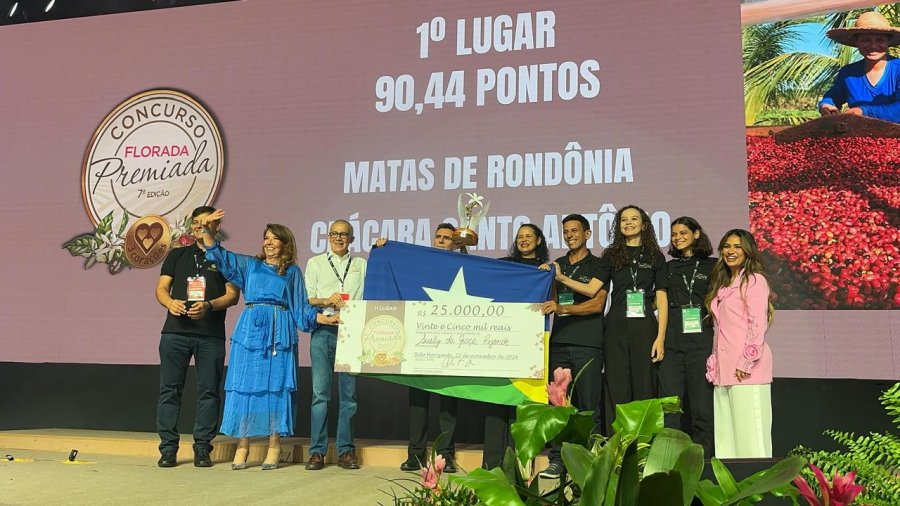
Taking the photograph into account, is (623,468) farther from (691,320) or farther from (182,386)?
(182,386)

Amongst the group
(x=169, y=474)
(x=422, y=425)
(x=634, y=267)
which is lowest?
(x=169, y=474)

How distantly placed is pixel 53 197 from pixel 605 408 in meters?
3.94

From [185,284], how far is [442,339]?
125cm

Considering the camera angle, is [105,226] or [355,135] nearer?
[355,135]

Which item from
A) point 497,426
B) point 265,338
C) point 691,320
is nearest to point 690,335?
point 691,320

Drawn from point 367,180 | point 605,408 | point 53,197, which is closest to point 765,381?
point 605,408

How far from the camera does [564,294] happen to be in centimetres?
348

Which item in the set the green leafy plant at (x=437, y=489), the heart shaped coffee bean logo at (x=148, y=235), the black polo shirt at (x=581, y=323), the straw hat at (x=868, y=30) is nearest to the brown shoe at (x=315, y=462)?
the black polo shirt at (x=581, y=323)

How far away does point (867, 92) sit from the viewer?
→ 159 inches

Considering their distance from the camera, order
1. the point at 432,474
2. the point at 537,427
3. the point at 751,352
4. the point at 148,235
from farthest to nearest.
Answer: the point at 148,235 < the point at 751,352 < the point at 432,474 < the point at 537,427

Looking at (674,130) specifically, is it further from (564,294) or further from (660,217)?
(564,294)

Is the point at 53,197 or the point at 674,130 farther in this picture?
the point at 53,197

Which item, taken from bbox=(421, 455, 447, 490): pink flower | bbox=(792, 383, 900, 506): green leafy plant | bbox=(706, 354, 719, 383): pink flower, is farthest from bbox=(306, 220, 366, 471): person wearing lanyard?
bbox=(792, 383, 900, 506): green leafy plant

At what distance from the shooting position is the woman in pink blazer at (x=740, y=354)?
9.99 ft
